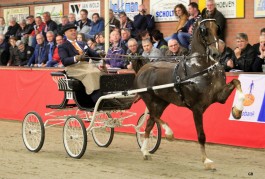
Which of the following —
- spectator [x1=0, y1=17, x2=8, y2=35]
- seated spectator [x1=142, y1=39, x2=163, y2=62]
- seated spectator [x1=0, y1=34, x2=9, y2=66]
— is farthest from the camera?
spectator [x1=0, y1=17, x2=8, y2=35]

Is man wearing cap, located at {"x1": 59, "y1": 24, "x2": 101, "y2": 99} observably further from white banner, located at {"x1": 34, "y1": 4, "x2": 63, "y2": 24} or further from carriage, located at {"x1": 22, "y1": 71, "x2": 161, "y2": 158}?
white banner, located at {"x1": 34, "y1": 4, "x2": 63, "y2": 24}

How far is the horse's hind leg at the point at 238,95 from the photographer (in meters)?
9.67

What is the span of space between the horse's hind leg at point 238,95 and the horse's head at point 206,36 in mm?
506

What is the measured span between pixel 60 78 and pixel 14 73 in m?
5.64

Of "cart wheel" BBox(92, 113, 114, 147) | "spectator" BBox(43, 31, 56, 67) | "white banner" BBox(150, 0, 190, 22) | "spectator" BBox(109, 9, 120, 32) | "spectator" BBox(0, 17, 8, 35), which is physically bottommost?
"cart wheel" BBox(92, 113, 114, 147)

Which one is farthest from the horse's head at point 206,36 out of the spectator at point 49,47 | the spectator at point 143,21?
the spectator at point 49,47

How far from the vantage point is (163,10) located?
689 inches

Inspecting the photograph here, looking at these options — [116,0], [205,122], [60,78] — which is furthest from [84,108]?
[116,0]

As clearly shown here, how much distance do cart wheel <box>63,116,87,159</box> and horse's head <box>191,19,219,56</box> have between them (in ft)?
7.71

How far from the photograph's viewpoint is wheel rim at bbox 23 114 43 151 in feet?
39.7

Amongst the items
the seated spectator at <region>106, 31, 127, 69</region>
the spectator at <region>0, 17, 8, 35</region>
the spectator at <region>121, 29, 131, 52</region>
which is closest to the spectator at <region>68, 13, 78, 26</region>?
the spectator at <region>121, 29, 131, 52</region>

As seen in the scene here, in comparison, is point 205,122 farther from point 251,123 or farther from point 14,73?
point 14,73

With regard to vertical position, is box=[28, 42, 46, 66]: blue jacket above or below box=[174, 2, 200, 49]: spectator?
below

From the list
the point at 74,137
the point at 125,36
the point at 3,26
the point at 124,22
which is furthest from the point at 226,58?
the point at 3,26
